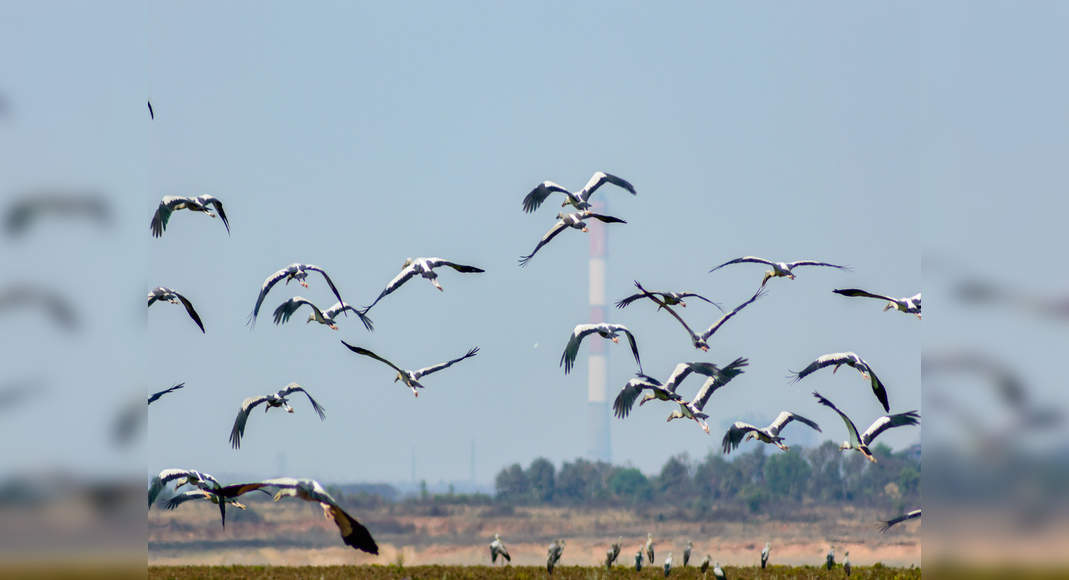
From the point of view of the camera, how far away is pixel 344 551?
317 feet

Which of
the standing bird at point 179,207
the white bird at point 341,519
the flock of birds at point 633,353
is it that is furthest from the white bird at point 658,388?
the white bird at point 341,519

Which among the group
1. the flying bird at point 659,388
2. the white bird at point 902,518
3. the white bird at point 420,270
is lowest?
the white bird at point 902,518

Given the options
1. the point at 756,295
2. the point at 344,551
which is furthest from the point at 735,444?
the point at 344,551

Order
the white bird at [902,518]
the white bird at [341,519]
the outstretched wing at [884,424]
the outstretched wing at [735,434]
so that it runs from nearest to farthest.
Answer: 1. the white bird at [341,519]
2. the white bird at [902,518]
3. the outstretched wing at [884,424]
4. the outstretched wing at [735,434]

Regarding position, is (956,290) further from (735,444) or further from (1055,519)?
(735,444)

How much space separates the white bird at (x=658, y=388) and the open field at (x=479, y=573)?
4.79 metres

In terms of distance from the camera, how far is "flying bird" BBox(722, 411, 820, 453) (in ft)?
106

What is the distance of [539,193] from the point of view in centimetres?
3512

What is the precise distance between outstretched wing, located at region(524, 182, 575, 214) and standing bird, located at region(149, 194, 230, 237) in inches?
333

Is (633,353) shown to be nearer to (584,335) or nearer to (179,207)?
(584,335)

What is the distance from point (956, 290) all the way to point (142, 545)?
13.7 feet

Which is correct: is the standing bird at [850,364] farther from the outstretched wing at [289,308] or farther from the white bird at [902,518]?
the outstretched wing at [289,308]

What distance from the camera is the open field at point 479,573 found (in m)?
34.1

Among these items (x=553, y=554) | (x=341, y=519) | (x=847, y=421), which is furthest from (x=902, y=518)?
(x=341, y=519)
